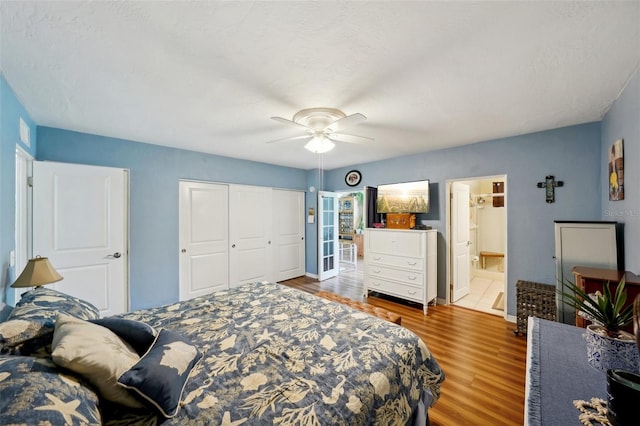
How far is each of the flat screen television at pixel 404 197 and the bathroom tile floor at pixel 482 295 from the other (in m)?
1.66

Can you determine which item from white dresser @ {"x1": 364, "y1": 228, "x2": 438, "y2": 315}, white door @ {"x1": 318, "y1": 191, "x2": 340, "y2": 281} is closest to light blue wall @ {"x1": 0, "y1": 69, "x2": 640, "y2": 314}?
white dresser @ {"x1": 364, "y1": 228, "x2": 438, "y2": 315}

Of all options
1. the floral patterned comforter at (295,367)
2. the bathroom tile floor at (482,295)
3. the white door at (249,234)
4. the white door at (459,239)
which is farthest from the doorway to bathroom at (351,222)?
the floral patterned comforter at (295,367)

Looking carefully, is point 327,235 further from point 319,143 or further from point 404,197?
point 319,143

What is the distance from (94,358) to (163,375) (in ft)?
0.85

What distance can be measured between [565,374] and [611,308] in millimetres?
320

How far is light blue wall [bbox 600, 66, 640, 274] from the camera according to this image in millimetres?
1799

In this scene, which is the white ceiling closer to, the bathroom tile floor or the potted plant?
the potted plant

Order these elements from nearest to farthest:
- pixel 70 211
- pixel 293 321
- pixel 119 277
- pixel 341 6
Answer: pixel 341 6
pixel 293 321
pixel 70 211
pixel 119 277

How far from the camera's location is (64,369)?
2.97 feet

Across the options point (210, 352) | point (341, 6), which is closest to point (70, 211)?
point (210, 352)

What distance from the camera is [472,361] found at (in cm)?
242

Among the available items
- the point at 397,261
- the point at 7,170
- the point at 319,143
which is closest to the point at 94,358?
the point at 7,170

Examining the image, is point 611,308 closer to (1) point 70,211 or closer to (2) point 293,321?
(2) point 293,321

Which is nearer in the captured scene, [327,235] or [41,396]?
[41,396]
